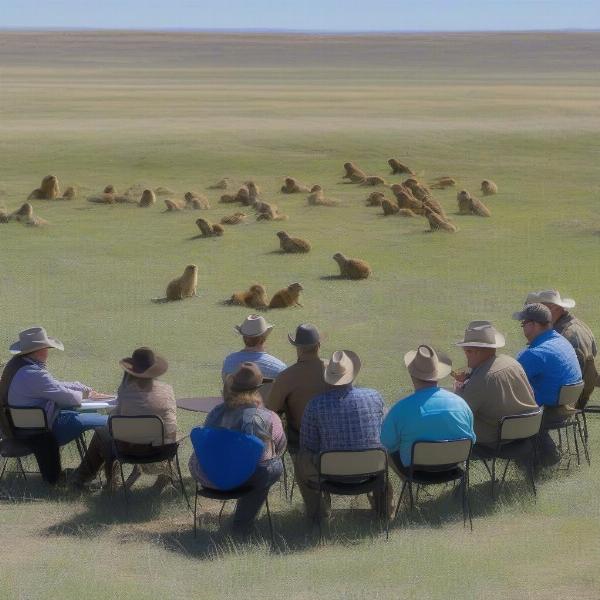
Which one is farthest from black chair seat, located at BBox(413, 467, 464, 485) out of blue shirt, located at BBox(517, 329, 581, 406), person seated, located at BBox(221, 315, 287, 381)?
person seated, located at BBox(221, 315, 287, 381)

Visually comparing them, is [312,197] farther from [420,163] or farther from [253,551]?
[253,551]

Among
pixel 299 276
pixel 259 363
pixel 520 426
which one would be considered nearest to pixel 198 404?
pixel 259 363

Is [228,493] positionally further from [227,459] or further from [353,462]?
[353,462]

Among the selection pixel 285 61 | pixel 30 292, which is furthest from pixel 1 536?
pixel 285 61

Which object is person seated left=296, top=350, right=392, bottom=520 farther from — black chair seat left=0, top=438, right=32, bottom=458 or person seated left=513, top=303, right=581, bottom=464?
black chair seat left=0, top=438, right=32, bottom=458

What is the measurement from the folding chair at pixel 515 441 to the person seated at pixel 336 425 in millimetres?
1116

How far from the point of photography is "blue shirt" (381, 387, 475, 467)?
9.48m

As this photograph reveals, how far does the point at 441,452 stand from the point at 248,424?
59.7 inches

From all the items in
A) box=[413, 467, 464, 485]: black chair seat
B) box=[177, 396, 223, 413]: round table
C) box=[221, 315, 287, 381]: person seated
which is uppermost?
box=[221, 315, 287, 381]: person seated

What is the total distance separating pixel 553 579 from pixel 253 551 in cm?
219

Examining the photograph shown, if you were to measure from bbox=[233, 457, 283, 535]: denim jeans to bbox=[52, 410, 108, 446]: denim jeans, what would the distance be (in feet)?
7.21

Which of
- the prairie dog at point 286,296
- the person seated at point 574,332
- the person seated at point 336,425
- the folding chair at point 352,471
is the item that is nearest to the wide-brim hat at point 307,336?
the person seated at point 336,425

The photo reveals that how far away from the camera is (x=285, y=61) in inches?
6496

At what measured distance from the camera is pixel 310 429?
31.4 ft
